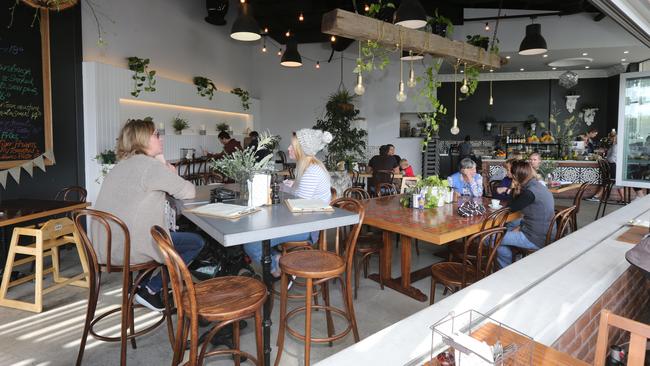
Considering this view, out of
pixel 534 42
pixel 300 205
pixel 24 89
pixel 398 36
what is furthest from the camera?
pixel 534 42

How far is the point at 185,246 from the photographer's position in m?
2.79

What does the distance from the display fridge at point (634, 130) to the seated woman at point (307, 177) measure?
4.55 m

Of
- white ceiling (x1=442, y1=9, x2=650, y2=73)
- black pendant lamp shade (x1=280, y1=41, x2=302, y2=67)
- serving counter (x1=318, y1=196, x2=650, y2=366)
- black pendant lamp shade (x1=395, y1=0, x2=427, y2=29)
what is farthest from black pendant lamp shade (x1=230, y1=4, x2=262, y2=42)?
white ceiling (x1=442, y1=9, x2=650, y2=73)

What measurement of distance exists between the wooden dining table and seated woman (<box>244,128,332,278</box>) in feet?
1.61

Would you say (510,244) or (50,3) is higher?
(50,3)

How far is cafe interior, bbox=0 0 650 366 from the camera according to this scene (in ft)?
6.20

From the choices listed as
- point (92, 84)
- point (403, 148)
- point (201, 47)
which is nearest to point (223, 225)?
point (92, 84)

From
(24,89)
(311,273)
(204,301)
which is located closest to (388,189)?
(311,273)

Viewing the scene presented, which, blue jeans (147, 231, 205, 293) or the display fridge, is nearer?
blue jeans (147, 231, 205, 293)

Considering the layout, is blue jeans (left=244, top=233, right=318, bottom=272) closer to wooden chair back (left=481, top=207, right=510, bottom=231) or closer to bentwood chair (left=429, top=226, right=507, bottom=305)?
bentwood chair (left=429, top=226, right=507, bottom=305)

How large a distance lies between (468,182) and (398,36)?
1834 mm

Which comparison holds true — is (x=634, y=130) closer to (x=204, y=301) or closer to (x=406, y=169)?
→ (x=406, y=169)

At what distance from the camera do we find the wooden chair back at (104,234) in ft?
7.20

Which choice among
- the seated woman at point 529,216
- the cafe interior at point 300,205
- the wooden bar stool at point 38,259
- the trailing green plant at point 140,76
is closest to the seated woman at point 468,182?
the cafe interior at point 300,205
